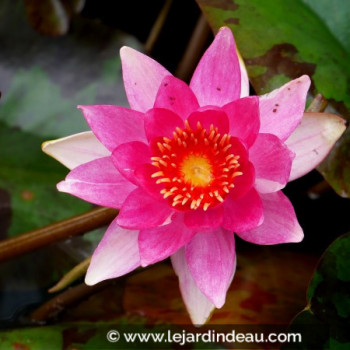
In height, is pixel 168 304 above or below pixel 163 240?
below

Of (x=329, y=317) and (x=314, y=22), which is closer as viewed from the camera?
(x=329, y=317)

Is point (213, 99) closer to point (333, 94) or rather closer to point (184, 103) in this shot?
point (184, 103)

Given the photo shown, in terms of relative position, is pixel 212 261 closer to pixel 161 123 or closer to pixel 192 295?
pixel 192 295

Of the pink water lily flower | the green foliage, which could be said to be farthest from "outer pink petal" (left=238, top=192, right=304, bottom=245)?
the green foliage

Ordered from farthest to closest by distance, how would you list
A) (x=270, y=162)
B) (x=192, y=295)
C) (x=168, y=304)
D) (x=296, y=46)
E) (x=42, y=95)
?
(x=42, y=95), (x=168, y=304), (x=296, y=46), (x=192, y=295), (x=270, y=162)

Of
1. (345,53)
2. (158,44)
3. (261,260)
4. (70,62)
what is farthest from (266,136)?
(158,44)

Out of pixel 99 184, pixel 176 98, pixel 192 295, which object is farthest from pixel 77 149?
pixel 192 295
